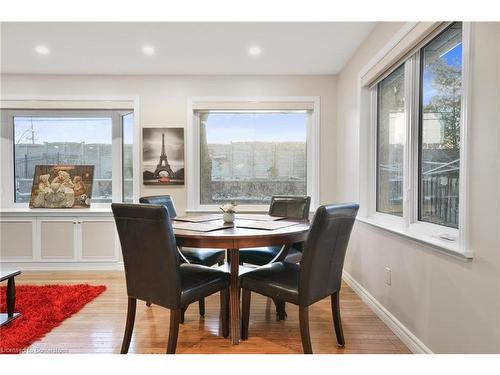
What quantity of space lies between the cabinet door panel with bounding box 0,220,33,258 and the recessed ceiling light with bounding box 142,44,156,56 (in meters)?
2.52

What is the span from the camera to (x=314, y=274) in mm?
1667

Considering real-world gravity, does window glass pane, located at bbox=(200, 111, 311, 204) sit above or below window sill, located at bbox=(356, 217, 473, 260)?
above

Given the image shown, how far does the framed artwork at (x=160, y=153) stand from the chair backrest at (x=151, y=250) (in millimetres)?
1940

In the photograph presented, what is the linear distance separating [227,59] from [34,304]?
306 centimetres

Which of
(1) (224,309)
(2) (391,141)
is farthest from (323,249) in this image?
(2) (391,141)

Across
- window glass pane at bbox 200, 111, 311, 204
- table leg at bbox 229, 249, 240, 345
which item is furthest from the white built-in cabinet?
table leg at bbox 229, 249, 240, 345

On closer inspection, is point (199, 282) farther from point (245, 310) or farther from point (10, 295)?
point (10, 295)

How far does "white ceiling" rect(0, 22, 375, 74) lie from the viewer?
2.51 m

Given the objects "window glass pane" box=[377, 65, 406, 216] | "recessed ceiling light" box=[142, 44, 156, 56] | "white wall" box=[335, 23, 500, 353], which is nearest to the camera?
"white wall" box=[335, 23, 500, 353]

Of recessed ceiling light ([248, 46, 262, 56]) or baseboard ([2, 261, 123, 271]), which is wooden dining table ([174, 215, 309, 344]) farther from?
baseboard ([2, 261, 123, 271])

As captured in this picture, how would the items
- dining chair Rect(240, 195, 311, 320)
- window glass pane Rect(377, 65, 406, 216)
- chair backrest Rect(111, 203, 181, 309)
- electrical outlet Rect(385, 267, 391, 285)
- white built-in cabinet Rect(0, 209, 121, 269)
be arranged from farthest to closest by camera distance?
1. white built-in cabinet Rect(0, 209, 121, 269)
2. dining chair Rect(240, 195, 311, 320)
3. window glass pane Rect(377, 65, 406, 216)
4. electrical outlet Rect(385, 267, 391, 285)
5. chair backrest Rect(111, 203, 181, 309)

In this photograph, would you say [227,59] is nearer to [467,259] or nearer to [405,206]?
[405,206]

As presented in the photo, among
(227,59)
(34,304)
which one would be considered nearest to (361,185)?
(227,59)
